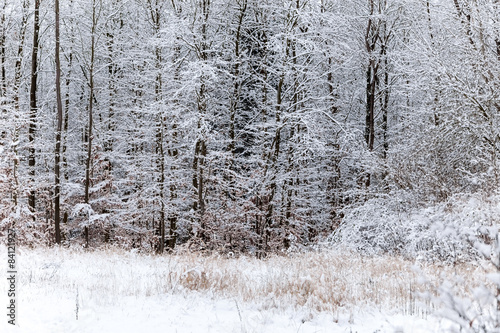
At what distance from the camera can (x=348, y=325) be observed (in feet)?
13.1

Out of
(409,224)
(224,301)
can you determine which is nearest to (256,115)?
(409,224)

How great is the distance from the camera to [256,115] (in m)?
15.7

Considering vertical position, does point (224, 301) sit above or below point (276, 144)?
below

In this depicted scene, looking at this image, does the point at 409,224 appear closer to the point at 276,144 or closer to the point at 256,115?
the point at 276,144

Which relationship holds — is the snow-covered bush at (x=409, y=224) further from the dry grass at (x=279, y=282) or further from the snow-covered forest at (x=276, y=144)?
the dry grass at (x=279, y=282)

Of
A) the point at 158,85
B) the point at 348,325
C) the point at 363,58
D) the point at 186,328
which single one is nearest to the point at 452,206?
the point at 348,325

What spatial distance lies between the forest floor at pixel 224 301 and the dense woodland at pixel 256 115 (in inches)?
206

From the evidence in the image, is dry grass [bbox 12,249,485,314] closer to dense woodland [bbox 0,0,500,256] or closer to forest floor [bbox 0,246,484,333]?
forest floor [bbox 0,246,484,333]

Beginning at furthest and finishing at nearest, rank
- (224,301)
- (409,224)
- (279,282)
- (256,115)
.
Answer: (256,115), (409,224), (279,282), (224,301)

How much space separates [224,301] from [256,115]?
11461 mm

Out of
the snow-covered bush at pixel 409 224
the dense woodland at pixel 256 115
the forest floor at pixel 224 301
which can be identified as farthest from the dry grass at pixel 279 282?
the dense woodland at pixel 256 115

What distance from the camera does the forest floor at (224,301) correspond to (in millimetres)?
4059

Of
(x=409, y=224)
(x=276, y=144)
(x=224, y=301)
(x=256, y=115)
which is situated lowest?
(x=224, y=301)

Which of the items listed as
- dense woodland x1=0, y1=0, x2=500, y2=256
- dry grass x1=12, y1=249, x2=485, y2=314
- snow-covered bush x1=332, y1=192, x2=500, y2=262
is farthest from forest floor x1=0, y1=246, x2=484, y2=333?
dense woodland x1=0, y1=0, x2=500, y2=256
